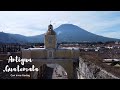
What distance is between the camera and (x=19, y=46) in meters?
6.24

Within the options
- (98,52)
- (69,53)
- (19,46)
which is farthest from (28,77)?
(69,53)

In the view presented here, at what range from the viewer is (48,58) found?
834 cm

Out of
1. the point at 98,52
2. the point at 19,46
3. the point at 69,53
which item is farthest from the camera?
the point at 69,53
